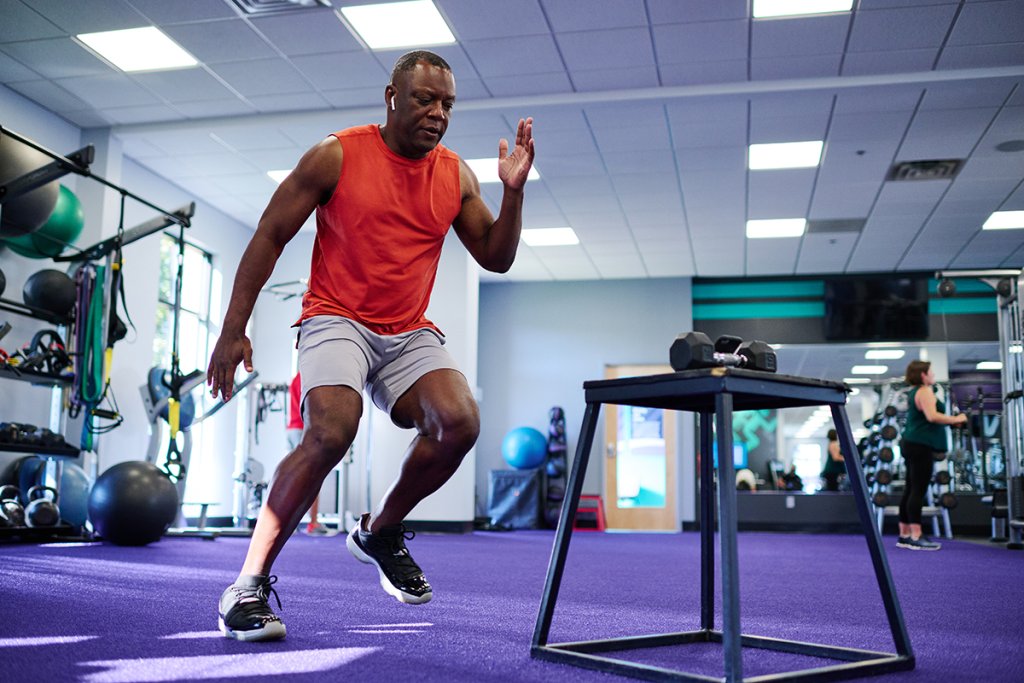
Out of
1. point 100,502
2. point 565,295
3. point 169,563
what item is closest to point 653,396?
point 169,563

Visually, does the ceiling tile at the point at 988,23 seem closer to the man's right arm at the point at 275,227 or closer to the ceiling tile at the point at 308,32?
the ceiling tile at the point at 308,32

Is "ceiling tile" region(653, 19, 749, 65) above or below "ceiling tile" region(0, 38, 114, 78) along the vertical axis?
below

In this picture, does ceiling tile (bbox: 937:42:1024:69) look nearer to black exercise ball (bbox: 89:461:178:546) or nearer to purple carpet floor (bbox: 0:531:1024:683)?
purple carpet floor (bbox: 0:531:1024:683)

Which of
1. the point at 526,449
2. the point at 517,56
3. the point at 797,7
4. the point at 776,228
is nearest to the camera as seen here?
the point at 797,7

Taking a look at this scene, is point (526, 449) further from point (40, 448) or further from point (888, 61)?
point (888, 61)

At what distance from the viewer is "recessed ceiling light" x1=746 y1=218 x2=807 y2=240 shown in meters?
9.30

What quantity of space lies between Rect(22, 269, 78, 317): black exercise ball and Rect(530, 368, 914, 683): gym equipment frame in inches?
201

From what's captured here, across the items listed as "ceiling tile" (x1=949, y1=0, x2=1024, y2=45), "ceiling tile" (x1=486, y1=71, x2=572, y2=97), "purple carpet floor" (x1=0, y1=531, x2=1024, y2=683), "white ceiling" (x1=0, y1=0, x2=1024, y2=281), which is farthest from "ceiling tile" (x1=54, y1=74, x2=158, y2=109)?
"ceiling tile" (x1=949, y1=0, x2=1024, y2=45)

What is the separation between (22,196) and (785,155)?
18.2 feet

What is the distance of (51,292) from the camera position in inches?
234

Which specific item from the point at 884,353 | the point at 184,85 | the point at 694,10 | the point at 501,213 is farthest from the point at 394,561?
the point at 884,353

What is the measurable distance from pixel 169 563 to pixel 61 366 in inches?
88.9

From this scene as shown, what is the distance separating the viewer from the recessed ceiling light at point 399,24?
17.5 ft

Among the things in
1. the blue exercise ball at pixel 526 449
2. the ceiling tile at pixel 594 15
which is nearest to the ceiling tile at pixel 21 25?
the ceiling tile at pixel 594 15
